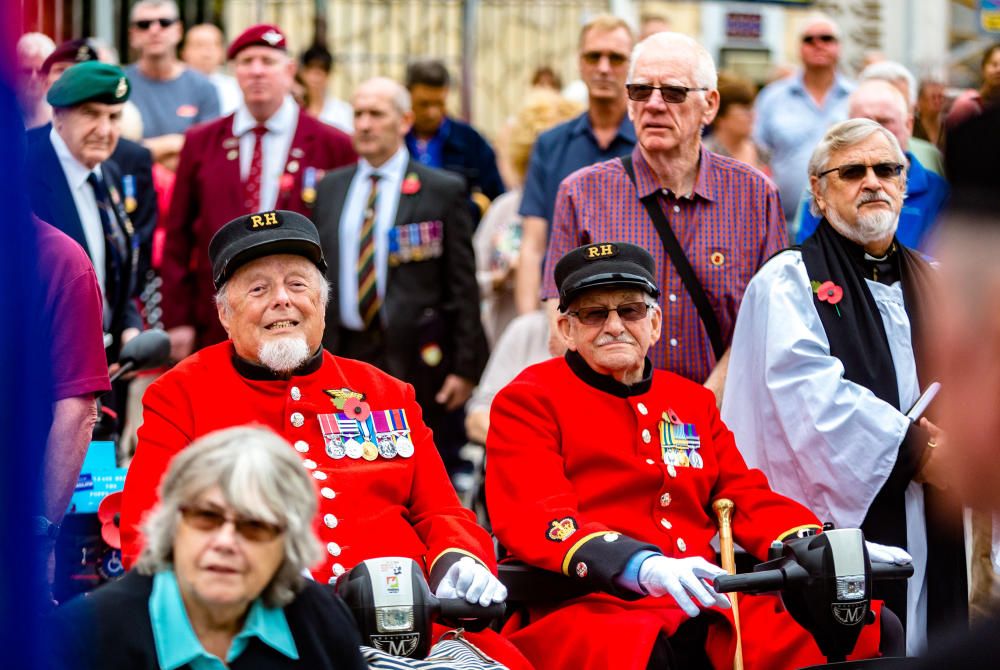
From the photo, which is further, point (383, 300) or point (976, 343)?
point (383, 300)

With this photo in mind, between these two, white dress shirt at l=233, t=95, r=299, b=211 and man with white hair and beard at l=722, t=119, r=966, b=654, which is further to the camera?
white dress shirt at l=233, t=95, r=299, b=211

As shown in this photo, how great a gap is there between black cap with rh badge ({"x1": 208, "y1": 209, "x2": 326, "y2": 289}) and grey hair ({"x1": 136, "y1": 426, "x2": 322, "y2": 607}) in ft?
3.76

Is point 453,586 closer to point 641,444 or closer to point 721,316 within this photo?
point 641,444

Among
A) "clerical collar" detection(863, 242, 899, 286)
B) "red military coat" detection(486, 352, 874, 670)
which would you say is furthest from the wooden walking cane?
"clerical collar" detection(863, 242, 899, 286)

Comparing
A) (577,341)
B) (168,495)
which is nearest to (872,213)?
(577,341)

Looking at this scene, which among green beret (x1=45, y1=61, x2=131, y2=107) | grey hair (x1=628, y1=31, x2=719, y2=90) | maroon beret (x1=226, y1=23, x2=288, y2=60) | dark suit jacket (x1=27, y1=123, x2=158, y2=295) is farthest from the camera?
maroon beret (x1=226, y1=23, x2=288, y2=60)

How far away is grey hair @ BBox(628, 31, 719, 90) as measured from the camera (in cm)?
557

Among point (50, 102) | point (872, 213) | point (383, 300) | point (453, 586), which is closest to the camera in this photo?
point (453, 586)

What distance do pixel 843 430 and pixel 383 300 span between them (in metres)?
2.69

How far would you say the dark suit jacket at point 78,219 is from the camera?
588 centimetres

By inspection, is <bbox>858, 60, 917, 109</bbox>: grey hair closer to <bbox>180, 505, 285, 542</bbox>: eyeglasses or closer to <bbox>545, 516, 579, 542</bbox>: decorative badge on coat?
<bbox>545, 516, 579, 542</bbox>: decorative badge on coat

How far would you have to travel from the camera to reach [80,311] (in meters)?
4.46

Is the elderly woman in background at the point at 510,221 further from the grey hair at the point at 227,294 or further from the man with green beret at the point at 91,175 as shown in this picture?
the grey hair at the point at 227,294

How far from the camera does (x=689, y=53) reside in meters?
5.58
